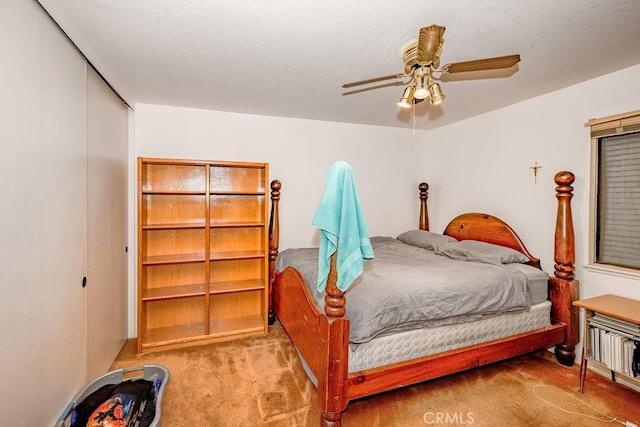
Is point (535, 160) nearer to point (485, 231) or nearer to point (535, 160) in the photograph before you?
point (535, 160)

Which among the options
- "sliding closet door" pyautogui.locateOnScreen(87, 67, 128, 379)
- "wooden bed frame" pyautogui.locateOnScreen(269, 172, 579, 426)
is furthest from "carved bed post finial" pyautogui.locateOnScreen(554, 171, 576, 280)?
"sliding closet door" pyautogui.locateOnScreen(87, 67, 128, 379)

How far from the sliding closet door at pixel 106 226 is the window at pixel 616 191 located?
3.83 meters

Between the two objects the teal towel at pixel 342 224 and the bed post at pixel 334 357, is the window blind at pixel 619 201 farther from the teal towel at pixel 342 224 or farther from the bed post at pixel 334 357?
the bed post at pixel 334 357

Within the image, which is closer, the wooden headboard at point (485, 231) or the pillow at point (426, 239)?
the wooden headboard at point (485, 231)

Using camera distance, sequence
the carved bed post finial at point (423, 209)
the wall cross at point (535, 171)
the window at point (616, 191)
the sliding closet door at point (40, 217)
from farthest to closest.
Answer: the carved bed post finial at point (423, 209) < the wall cross at point (535, 171) < the window at point (616, 191) < the sliding closet door at point (40, 217)

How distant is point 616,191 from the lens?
222 centimetres

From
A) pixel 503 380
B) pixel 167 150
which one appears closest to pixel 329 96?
pixel 167 150

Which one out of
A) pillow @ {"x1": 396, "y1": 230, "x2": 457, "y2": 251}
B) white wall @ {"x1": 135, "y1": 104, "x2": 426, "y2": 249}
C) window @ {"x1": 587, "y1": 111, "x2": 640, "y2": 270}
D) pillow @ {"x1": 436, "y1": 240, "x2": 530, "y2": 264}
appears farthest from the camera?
pillow @ {"x1": 396, "y1": 230, "x2": 457, "y2": 251}

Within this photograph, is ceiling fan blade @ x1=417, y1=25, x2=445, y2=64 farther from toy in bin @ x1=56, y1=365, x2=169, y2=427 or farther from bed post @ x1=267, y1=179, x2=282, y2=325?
toy in bin @ x1=56, y1=365, x2=169, y2=427

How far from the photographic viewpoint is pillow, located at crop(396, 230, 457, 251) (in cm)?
318

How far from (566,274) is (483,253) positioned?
2.00ft

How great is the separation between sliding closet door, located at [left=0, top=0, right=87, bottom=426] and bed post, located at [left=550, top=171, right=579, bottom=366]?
137 inches

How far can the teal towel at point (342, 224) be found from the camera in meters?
1.54

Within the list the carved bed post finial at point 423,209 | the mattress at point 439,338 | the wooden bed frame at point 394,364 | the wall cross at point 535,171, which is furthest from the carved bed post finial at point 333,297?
the carved bed post finial at point 423,209
